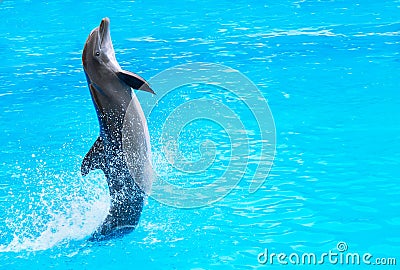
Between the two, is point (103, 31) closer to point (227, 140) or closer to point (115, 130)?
point (115, 130)

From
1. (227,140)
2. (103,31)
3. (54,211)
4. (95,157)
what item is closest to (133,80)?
(103,31)

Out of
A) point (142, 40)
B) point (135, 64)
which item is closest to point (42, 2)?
point (142, 40)

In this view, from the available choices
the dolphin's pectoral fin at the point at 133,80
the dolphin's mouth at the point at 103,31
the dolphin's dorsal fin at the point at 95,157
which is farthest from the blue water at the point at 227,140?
the dolphin's mouth at the point at 103,31

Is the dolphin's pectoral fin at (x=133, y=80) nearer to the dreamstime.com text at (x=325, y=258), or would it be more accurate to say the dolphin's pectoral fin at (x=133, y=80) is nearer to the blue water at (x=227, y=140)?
the blue water at (x=227, y=140)

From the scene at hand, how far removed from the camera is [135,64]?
38.9 ft

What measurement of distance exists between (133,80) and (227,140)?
2.90 meters

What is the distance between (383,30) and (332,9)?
202cm

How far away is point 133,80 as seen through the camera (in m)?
5.73

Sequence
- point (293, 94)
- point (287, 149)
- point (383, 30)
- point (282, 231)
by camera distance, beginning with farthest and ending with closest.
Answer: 1. point (383, 30)
2. point (293, 94)
3. point (287, 149)
4. point (282, 231)

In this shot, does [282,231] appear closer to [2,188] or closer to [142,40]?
[2,188]

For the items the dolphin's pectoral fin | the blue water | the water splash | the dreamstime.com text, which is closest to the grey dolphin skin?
the dolphin's pectoral fin

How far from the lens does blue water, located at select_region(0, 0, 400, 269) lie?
6.29m

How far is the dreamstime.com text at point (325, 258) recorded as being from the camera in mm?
5957

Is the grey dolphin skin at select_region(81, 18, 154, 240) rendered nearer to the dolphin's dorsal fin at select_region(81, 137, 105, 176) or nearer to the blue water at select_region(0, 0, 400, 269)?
the dolphin's dorsal fin at select_region(81, 137, 105, 176)
